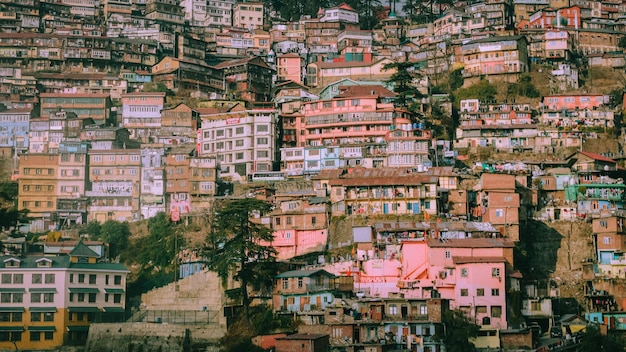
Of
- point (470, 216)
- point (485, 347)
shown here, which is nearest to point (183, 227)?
point (470, 216)

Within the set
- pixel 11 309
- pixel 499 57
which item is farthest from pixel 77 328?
pixel 499 57

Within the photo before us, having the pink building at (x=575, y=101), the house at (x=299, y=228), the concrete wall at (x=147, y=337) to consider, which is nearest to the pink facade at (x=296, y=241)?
the house at (x=299, y=228)

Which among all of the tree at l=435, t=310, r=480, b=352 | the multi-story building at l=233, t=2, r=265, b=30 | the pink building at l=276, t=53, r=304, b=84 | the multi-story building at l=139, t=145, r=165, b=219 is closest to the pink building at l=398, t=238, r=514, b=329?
the tree at l=435, t=310, r=480, b=352

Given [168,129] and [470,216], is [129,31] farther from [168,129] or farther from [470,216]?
[470,216]

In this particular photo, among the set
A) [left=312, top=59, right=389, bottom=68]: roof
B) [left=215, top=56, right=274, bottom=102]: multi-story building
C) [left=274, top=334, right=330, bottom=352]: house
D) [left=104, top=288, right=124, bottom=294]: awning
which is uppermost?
[left=312, top=59, right=389, bottom=68]: roof

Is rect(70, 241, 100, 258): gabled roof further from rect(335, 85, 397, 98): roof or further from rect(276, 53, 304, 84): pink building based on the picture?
rect(276, 53, 304, 84): pink building
